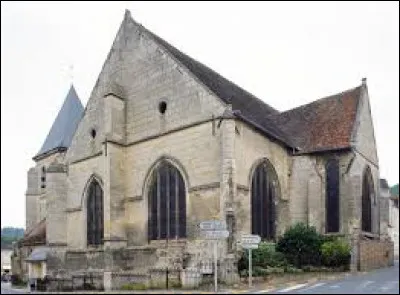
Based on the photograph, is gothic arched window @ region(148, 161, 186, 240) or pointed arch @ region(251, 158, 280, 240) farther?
pointed arch @ region(251, 158, 280, 240)

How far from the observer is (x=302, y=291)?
18656 millimetres

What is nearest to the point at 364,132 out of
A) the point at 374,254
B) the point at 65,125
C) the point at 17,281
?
the point at 374,254

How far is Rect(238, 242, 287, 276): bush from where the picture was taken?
24266mm

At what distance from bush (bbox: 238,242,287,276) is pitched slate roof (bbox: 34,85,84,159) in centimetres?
2143

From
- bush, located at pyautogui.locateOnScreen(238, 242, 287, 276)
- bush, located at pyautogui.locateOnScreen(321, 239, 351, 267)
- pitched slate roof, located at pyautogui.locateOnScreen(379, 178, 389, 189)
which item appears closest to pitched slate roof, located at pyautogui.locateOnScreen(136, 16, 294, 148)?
A: bush, located at pyautogui.locateOnScreen(238, 242, 287, 276)

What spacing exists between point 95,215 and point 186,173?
23.8ft

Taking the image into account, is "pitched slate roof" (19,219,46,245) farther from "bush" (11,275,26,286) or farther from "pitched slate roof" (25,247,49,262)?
"bush" (11,275,26,286)

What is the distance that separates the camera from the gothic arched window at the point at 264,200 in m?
28.5

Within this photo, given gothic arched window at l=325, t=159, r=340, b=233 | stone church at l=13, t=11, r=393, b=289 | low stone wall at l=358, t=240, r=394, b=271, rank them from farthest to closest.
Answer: gothic arched window at l=325, t=159, r=340, b=233 → low stone wall at l=358, t=240, r=394, b=271 → stone church at l=13, t=11, r=393, b=289

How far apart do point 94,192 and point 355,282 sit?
1616cm

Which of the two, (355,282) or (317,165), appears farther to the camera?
(317,165)

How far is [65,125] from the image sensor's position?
147 feet

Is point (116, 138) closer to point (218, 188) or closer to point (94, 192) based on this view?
point (94, 192)

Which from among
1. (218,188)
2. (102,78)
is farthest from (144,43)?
(218,188)
